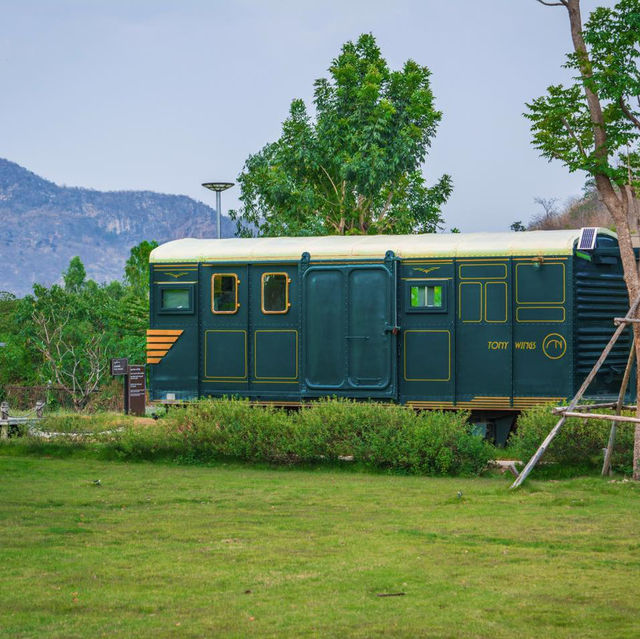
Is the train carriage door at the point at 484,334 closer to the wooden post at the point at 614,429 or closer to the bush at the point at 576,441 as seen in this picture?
the bush at the point at 576,441

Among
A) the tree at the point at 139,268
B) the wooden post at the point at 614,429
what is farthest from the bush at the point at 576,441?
the tree at the point at 139,268

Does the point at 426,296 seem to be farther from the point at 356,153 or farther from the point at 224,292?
the point at 356,153

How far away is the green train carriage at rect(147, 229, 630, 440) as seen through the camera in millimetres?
17703

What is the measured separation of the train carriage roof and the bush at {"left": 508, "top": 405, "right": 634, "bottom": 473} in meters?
3.80

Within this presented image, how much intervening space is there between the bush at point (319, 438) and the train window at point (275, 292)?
9.96 ft

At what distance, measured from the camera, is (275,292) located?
1928 cm

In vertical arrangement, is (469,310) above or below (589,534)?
above

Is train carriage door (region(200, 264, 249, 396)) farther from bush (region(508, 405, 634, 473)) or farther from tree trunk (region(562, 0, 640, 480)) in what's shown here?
tree trunk (region(562, 0, 640, 480))

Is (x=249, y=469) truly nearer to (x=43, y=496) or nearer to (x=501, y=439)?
(x=43, y=496)

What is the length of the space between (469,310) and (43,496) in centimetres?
821

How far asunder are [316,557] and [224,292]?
419 inches

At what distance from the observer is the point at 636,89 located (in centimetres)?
1465

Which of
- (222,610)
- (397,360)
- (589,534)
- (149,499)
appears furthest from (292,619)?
(397,360)

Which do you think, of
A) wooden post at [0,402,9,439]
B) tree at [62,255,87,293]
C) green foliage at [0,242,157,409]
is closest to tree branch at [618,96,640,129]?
wooden post at [0,402,9,439]
